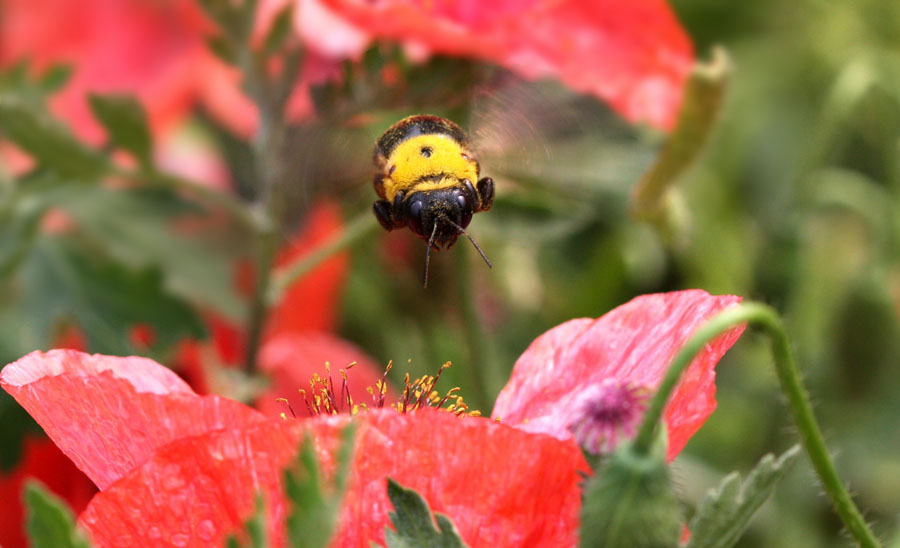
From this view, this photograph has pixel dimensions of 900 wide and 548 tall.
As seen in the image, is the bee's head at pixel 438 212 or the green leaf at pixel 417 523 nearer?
the green leaf at pixel 417 523

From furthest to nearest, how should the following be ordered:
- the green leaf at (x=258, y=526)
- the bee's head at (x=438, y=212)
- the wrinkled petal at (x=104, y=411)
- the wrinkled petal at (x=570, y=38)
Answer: the wrinkled petal at (x=570, y=38) < the bee's head at (x=438, y=212) < the wrinkled petal at (x=104, y=411) < the green leaf at (x=258, y=526)

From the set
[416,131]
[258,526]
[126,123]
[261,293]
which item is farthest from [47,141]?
[258,526]

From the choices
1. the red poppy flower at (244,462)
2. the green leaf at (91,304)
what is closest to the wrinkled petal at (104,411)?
the red poppy flower at (244,462)

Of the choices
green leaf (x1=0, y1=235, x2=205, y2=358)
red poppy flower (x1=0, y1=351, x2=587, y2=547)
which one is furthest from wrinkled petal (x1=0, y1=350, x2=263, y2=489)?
green leaf (x1=0, y1=235, x2=205, y2=358)

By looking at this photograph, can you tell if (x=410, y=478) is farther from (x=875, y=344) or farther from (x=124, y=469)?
(x=875, y=344)

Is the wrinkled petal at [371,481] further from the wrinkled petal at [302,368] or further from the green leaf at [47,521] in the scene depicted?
the wrinkled petal at [302,368]
